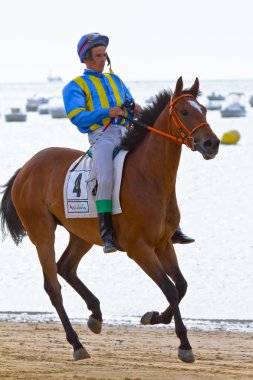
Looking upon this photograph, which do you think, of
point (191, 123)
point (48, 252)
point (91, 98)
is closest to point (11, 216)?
point (48, 252)

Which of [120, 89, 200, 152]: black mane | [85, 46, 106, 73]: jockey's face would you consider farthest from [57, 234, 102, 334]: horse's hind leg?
[85, 46, 106, 73]: jockey's face

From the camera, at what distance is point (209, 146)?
28.8 ft

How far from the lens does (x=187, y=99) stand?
912 centimetres

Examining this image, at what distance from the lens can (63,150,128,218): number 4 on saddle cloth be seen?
9.90m

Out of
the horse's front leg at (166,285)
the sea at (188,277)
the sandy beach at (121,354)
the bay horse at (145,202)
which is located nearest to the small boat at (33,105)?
the sea at (188,277)

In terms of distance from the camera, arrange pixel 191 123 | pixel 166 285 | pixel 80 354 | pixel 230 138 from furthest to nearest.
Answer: pixel 230 138 → pixel 80 354 → pixel 166 285 → pixel 191 123

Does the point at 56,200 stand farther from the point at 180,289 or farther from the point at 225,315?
the point at 225,315

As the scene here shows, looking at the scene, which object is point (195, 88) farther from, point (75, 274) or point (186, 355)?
point (75, 274)

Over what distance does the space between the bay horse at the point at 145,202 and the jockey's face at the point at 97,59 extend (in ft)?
2.29

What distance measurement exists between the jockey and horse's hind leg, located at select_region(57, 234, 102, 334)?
117cm

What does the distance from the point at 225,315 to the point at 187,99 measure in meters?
6.85

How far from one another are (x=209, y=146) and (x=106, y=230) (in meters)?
1.35

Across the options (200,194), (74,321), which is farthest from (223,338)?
(200,194)

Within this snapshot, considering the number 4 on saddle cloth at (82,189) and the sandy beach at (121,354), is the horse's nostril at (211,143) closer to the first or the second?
the number 4 on saddle cloth at (82,189)
